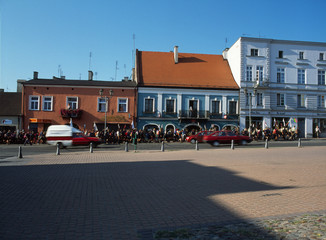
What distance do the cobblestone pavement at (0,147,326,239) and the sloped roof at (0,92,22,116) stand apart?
25.7 metres

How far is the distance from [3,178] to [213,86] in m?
30.3

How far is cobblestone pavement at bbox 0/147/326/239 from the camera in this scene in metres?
4.75

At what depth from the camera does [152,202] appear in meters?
6.52

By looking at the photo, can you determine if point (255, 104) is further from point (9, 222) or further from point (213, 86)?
point (9, 222)

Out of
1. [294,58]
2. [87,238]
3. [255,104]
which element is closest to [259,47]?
[294,58]

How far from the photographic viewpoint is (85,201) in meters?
6.64

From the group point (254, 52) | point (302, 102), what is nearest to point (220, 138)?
point (254, 52)

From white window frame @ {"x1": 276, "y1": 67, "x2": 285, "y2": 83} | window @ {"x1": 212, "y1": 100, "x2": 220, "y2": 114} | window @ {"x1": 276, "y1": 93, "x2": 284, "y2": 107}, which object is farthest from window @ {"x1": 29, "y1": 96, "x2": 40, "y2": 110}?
white window frame @ {"x1": 276, "y1": 67, "x2": 285, "y2": 83}

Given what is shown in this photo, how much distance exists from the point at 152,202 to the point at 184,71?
33.5 metres

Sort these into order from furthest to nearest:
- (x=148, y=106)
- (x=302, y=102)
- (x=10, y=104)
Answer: (x=302, y=102) < (x=148, y=106) < (x=10, y=104)

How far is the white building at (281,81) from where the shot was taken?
3703cm

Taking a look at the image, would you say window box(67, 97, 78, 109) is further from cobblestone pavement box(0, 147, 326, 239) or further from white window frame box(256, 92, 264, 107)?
cobblestone pavement box(0, 147, 326, 239)

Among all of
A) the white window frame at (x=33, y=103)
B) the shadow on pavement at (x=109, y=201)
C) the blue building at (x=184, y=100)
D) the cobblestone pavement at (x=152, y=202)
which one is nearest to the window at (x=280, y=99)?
the blue building at (x=184, y=100)

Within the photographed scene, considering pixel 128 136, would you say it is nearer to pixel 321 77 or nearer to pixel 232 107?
pixel 232 107
